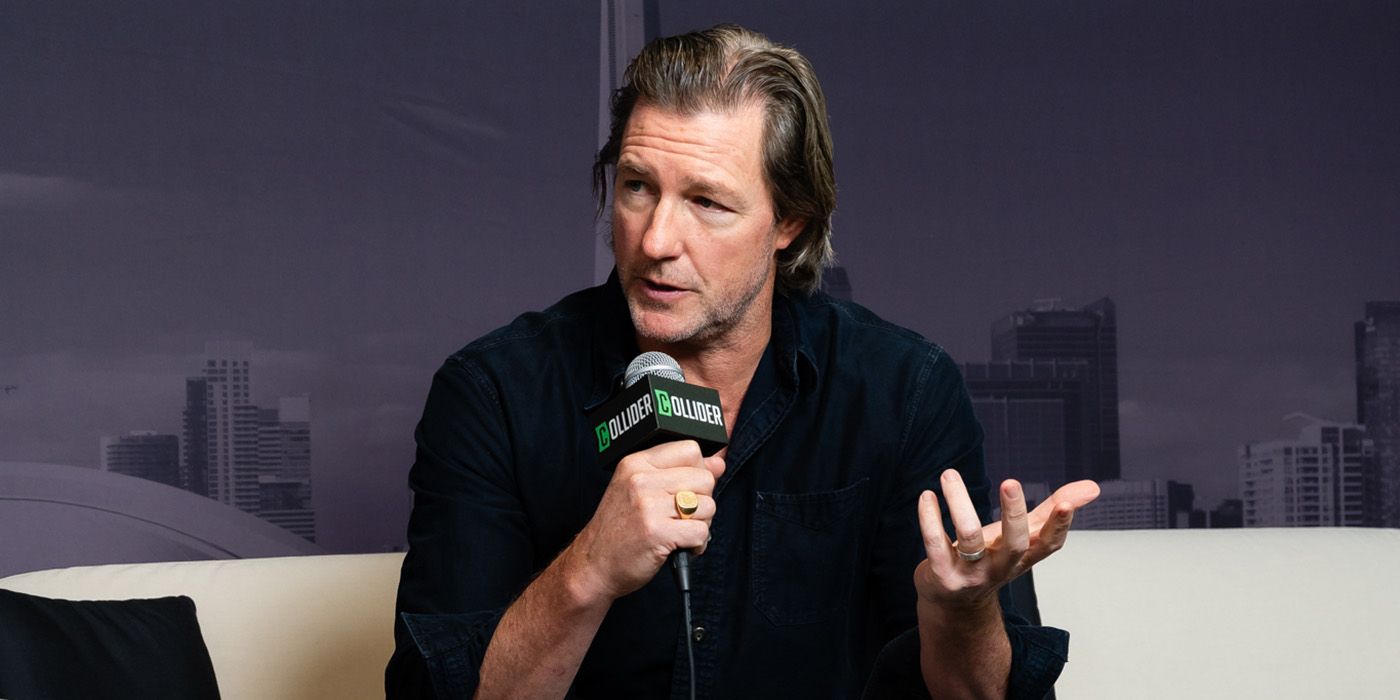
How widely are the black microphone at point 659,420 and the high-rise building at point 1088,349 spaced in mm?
2488

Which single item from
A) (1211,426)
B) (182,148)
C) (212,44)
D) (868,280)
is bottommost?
(1211,426)

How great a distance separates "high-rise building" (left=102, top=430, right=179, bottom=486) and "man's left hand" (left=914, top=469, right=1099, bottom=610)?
7.90 feet

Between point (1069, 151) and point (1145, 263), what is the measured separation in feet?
1.25

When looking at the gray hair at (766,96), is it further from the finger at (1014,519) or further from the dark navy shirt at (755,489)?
the finger at (1014,519)

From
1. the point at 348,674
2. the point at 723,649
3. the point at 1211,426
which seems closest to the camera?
the point at 723,649

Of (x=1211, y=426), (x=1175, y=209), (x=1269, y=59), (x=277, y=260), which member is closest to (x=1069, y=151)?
(x=1175, y=209)

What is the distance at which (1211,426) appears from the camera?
11.7 feet

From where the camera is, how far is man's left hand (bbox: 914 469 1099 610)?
45.9 inches

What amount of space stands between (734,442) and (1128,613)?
87 centimetres

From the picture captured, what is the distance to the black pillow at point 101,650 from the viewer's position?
1614mm

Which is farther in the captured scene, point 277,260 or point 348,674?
point 277,260

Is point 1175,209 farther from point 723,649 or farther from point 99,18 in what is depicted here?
point 99,18

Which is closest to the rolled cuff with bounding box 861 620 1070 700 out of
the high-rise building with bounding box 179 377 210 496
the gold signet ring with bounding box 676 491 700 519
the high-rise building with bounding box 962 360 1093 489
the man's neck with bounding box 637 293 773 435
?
the man's neck with bounding box 637 293 773 435

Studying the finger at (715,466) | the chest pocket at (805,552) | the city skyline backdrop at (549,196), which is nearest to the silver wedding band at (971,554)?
the finger at (715,466)
